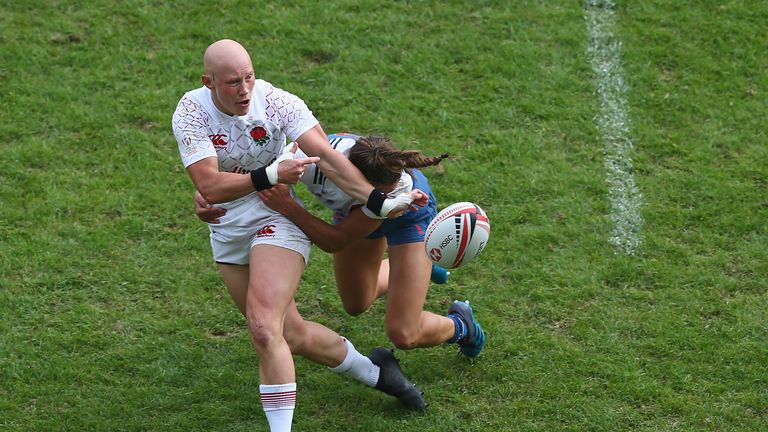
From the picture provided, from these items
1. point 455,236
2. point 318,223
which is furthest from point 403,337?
point 318,223

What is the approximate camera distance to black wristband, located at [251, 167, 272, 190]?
603cm

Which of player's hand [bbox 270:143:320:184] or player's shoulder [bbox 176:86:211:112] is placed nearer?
player's hand [bbox 270:143:320:184]

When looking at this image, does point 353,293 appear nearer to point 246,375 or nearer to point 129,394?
point 246,375

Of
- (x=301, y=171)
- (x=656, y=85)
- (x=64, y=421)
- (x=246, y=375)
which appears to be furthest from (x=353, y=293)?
(x=656, y=85)

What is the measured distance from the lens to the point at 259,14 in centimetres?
1069

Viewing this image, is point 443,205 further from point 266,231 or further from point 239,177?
point 239,177

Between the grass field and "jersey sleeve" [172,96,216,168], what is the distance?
155cm

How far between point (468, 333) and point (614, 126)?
3124 millimetres

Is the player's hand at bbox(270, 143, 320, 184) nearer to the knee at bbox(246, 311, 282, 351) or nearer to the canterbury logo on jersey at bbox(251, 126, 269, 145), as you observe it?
the canterbury logo on jersey at bbox(251, 126, 269, 145)

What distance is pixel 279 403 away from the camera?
610 cm

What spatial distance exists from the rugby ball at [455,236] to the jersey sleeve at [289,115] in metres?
0.93

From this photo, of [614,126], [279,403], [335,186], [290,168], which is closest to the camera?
[290,168]

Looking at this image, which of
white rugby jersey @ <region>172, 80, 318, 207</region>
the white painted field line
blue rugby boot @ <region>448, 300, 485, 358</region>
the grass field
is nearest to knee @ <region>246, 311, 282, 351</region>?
the grass field

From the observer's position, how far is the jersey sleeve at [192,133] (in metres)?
6.25
